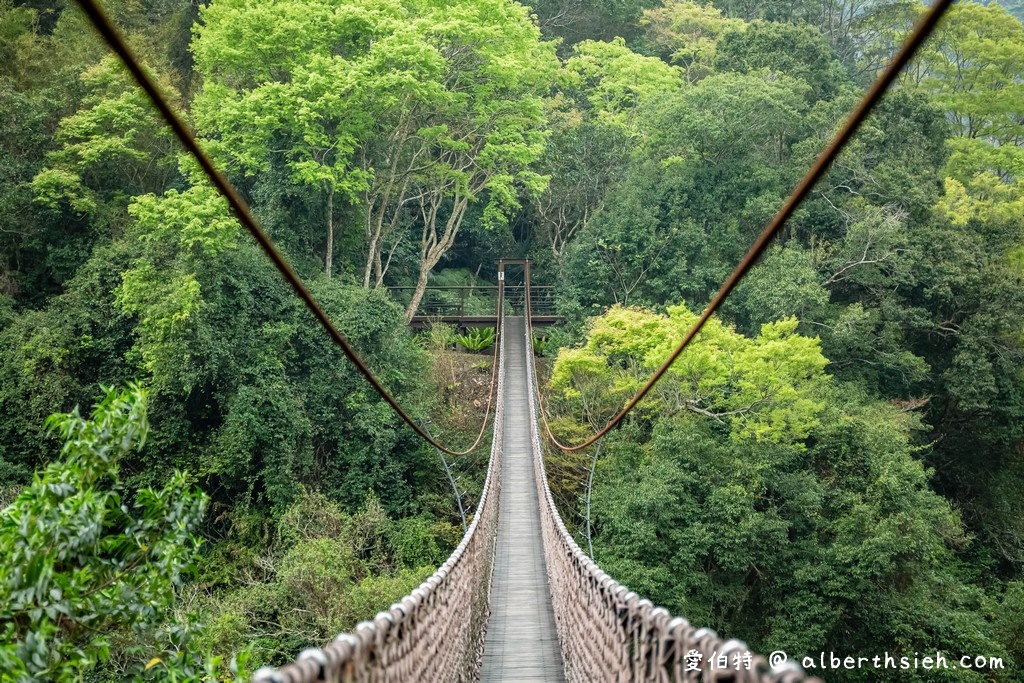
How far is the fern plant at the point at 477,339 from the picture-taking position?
51.6 ft

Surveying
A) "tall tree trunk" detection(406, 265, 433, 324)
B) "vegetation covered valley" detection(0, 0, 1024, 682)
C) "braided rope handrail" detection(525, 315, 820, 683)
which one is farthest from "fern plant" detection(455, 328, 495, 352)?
"braided rope handrail" detection(525, 315, 820, 683)

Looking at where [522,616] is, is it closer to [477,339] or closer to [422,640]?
[422,640]

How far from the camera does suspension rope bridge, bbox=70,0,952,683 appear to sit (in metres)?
1.55

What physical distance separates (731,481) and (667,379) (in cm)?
167

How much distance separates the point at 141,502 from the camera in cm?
382

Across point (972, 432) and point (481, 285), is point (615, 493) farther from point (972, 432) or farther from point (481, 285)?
point (481, 285)

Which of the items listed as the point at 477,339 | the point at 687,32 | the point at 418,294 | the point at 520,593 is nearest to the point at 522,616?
the point at 520,593

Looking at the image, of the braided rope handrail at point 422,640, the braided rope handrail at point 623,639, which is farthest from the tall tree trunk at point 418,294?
the braided rope handrail at point 623,639

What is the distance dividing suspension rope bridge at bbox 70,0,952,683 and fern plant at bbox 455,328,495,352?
8.17 metres

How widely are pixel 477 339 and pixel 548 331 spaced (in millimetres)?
1145

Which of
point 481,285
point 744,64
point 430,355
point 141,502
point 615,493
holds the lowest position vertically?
point 615,493

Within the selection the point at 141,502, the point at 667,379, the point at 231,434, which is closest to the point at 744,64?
the point at 667,379

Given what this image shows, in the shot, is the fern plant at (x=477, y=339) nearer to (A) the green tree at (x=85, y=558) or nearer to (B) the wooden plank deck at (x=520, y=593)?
(B) the wooden plank deck at (x=520, y=593)

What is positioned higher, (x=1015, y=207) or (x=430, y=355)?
(x=1015, y=207)
